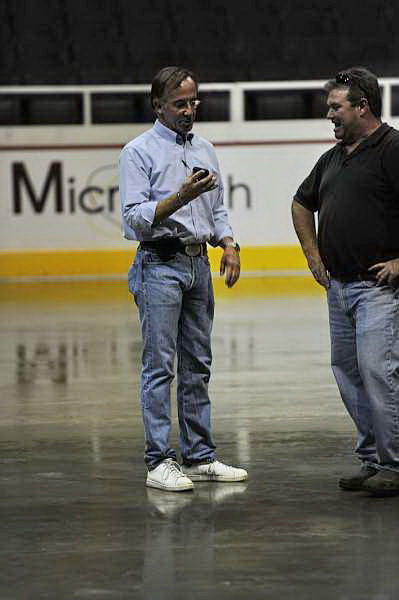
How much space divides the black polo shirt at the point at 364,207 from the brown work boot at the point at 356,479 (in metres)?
0.99

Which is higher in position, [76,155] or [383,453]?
[76,155]

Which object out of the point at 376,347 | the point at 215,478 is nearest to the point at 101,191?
the point at 215,478

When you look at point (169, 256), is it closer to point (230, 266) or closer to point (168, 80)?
point (230, 266)

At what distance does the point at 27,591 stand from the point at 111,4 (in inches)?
814

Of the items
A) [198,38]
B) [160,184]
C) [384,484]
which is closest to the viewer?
[384,484]

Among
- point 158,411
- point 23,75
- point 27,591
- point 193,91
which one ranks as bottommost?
point 27,591

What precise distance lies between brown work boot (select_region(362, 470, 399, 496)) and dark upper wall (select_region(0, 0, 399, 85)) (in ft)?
57.6

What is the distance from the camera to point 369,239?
7.02 metres

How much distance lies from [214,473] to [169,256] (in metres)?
1.15

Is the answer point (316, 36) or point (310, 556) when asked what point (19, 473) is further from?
point (316, 36)

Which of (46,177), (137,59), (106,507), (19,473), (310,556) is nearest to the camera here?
(310,556)

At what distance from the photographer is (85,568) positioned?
5840 mm

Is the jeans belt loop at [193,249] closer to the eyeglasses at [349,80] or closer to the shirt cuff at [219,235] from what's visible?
the shirt cuff at [219,235]

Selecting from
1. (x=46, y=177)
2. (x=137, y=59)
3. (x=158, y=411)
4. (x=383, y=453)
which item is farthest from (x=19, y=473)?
(x=137, y=59)
